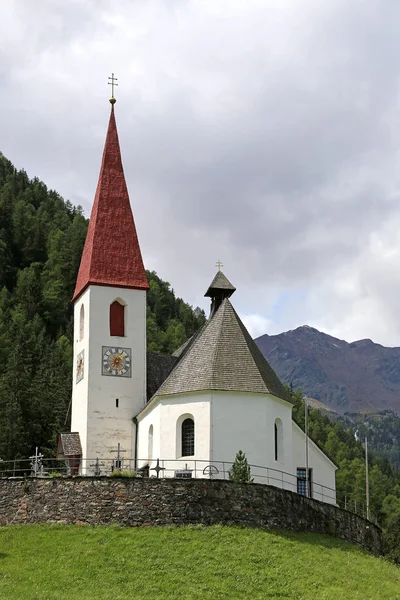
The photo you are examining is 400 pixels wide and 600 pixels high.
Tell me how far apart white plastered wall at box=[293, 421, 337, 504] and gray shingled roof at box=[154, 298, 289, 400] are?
14.7 ft

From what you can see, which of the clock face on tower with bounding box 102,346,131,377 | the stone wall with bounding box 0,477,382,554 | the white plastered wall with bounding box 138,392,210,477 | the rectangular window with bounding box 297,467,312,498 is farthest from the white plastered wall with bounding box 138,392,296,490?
the clock face on tower with bounding box 102,346,131,377

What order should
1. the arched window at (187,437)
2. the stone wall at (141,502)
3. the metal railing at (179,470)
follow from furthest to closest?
the arched window at (187,437)
the metal railing at (179,470)
the stone wall at (141,502)

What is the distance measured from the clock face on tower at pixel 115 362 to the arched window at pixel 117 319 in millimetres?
969

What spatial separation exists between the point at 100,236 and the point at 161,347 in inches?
1841

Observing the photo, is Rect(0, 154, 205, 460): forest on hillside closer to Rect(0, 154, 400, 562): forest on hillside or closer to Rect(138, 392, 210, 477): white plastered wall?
Rect(0, 154, 400, 562): forest on hillside

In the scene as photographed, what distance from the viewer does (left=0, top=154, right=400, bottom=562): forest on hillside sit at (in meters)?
70.9

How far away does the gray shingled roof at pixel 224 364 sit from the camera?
43.4 meters

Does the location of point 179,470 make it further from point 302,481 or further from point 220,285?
point 220,285

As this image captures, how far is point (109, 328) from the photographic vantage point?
51812 millimetres

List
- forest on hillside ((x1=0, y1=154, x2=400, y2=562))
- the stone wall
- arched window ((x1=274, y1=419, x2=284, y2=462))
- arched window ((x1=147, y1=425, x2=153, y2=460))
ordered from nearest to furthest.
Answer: the stone wall → arched window ((x1=274, y1=419, x2=284, y2=462)) → arched window ((x1=147, y1=425, x2=153, y2=460)) → forest on hillside ((x1=0, y1=154, x2=400, y2=562))

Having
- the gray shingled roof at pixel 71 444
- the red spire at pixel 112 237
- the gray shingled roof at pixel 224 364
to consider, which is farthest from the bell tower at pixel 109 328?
the gray shingled roof at pixel 224 364

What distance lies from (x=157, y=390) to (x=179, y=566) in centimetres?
1658

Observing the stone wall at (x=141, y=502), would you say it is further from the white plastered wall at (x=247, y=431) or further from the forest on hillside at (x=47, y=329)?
the forest on hillside at (x=47, y=329)

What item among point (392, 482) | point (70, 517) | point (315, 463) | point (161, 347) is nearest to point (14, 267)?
point (161, 347)
